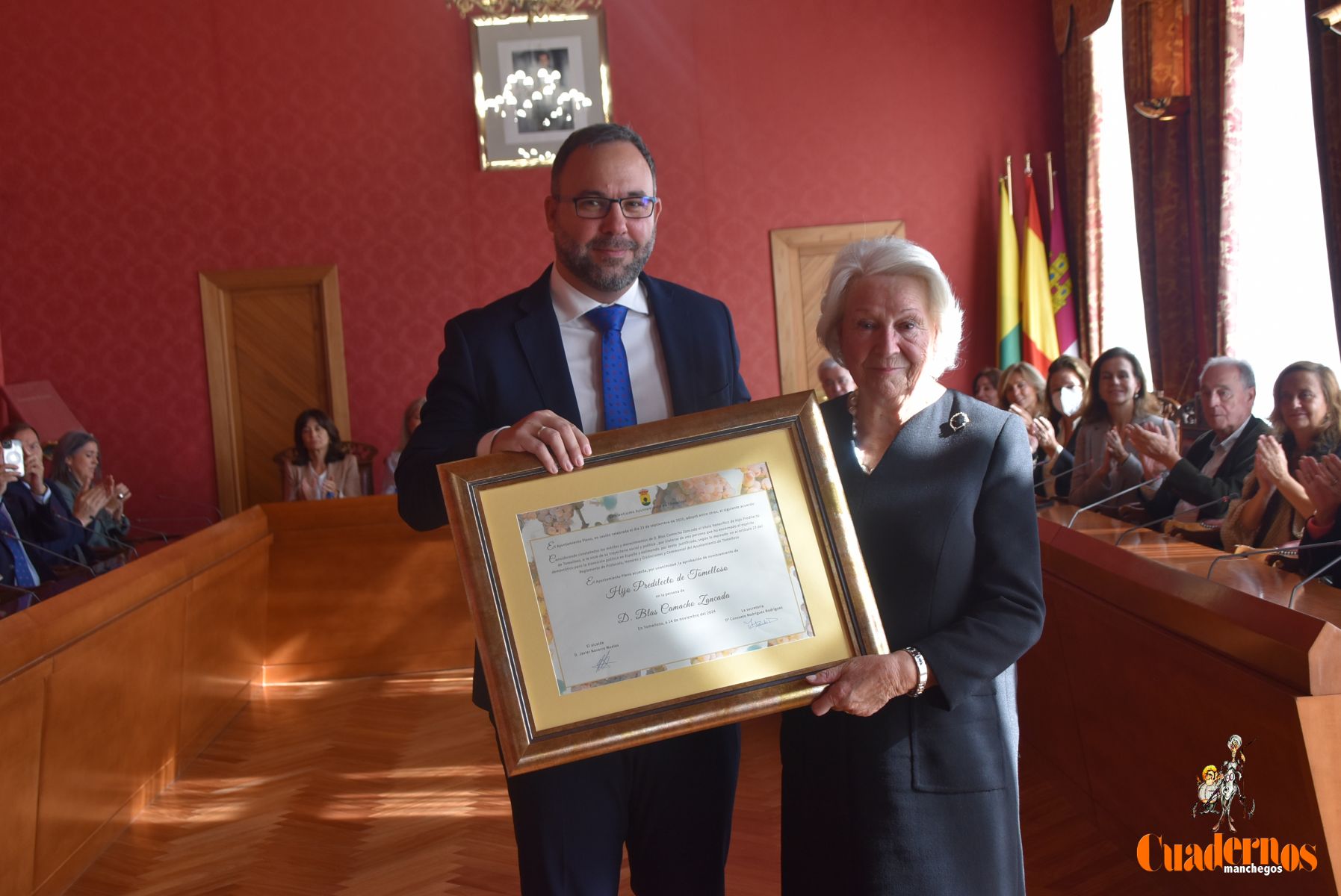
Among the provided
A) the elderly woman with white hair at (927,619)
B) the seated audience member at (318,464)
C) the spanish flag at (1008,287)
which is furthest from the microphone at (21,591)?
the spanish flag at (1008,287)

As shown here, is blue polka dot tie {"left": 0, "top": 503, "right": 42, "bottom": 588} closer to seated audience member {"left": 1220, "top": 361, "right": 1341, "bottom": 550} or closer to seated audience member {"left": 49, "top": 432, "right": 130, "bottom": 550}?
seated audience member {"left": 49, "top": 432, "right": 130, "bottom": 550}

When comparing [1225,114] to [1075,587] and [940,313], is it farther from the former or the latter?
[940,313]

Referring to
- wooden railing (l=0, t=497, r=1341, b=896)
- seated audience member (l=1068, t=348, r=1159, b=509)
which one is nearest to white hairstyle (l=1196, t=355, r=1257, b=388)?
seated audience member (l=1068, t=348, r=1159, b=509)

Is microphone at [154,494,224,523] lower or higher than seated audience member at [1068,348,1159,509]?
lower

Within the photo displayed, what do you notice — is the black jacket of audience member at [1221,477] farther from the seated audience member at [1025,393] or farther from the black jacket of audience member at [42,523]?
the black jacket of audience member at [42,523]

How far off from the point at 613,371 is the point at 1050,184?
7.05 metres

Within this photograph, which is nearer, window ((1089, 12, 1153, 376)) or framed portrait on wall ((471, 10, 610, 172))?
window ((1089, 12, 1153, 376))

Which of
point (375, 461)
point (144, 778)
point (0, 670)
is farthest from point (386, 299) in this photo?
point (0, 670)

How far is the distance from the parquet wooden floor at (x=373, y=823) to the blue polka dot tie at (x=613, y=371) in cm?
182

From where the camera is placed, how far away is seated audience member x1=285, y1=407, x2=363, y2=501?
7.12 metres

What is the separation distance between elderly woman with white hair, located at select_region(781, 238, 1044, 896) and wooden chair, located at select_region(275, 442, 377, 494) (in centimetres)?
604

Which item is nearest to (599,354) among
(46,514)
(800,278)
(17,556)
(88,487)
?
(17,556)

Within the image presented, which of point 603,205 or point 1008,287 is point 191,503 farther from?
point 603,205

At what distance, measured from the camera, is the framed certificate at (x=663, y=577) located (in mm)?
1574
